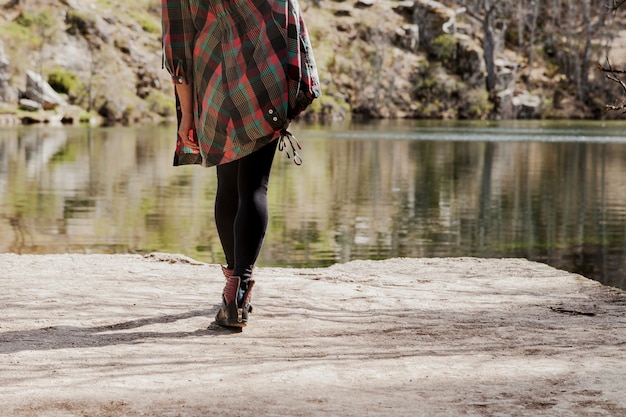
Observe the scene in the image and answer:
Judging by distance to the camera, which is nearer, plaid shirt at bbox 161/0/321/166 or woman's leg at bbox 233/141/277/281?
plaid shirt at bbox 161/0/321/166

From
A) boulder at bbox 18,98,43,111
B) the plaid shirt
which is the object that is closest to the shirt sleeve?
the plaid shirt

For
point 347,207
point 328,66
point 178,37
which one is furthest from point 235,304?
point 328,66

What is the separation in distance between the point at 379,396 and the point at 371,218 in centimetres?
1213

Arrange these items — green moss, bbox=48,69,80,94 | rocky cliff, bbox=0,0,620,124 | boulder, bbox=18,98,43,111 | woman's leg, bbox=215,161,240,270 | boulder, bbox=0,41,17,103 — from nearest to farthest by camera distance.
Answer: woman's leg, bbox=215,161,240,270, boulder, bbox=18,98,43,111, boulder, bbox=0,41,17,103, rocky cliff, bbox=0,0,620,124, green moss, bbox=48,69,80,94

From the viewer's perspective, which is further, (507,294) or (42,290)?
(507,294)

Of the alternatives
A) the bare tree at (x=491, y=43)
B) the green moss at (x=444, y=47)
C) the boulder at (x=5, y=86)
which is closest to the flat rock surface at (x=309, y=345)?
the boulder at (x=5, y=86)

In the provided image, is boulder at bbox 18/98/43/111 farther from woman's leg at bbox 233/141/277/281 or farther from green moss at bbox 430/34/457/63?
woman's leg at bbox 233/141/277/281

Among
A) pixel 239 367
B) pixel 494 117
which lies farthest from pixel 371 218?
pixel 494 117

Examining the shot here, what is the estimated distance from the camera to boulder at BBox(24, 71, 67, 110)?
2395 inches

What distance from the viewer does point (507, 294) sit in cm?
582

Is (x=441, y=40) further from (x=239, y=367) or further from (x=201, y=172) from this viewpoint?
(x=239, y=367)

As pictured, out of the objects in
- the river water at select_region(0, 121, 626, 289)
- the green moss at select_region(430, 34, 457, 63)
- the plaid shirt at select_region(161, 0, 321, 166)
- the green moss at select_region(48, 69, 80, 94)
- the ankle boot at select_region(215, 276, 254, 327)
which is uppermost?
the green moss at select_region(430, 34, 457, 63)

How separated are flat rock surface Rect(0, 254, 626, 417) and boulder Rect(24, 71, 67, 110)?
5704cm

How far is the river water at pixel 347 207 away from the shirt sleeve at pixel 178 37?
20.3 feet
